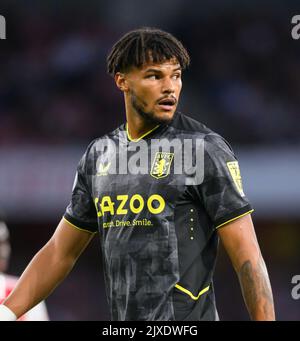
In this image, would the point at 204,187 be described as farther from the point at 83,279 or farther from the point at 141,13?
the point at 141,13

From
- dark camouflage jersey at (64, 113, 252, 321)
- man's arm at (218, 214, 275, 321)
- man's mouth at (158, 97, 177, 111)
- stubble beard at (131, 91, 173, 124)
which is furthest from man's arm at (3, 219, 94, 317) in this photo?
man's arm at (218, 214, 275, 321)

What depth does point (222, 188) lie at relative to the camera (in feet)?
11.9

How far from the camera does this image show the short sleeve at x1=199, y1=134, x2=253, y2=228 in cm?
362

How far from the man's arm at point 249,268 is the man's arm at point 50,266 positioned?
2.86 ft

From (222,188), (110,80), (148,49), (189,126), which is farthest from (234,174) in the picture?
(110,80)

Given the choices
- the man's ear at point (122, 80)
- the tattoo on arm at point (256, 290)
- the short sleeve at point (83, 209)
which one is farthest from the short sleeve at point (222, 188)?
the short sleeve at point (83, 209)

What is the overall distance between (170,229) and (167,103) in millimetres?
566

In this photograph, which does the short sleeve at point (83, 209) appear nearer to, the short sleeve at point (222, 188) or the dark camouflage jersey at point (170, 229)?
the dark camouflage jersey at point (170, 229)

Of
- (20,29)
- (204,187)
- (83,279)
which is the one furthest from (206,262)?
(20,29)

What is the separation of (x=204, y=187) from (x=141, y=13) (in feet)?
34.5

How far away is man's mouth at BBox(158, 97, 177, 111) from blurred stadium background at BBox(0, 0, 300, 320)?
23.1 ft

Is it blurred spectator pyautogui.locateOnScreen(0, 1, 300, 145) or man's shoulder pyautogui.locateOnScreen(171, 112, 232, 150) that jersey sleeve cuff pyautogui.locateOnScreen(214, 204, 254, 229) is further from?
blurred spectator pyautogui.locateOnScreen(0, 1, 300, 145)

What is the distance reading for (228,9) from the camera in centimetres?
1390

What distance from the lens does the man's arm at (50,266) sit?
4137 mm
